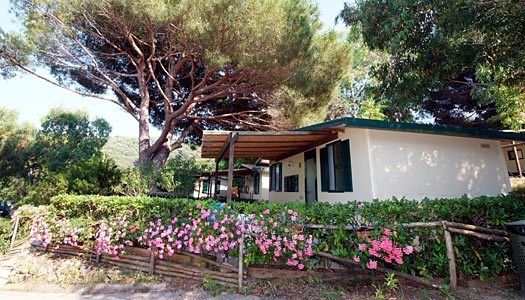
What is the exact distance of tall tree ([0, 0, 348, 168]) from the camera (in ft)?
21.2

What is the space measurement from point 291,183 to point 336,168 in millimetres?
3048

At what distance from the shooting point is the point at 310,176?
7.76 metres

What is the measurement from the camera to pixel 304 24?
25.3ft

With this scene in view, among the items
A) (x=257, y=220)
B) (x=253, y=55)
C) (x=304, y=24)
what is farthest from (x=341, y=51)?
(x=257, y=220)

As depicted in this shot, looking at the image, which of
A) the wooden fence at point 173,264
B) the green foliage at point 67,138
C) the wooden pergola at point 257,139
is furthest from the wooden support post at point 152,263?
the green foliage at point 67,138

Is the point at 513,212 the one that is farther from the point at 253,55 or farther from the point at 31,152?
the point at 31,152

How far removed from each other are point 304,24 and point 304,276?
22.8ft

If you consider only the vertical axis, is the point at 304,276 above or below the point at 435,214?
below

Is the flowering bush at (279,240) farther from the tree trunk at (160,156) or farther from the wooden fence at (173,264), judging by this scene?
the tree trunk at (160,156)

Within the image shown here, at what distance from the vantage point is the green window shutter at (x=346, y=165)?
5.67 metres

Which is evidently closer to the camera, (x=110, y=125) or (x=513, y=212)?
(x=513, y=212)

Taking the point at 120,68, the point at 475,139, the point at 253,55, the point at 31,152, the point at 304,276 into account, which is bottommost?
the point at 304,276

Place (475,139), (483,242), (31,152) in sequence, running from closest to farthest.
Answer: (483,242), (475,139), (31,152)

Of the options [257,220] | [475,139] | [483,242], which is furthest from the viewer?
[475,139]
